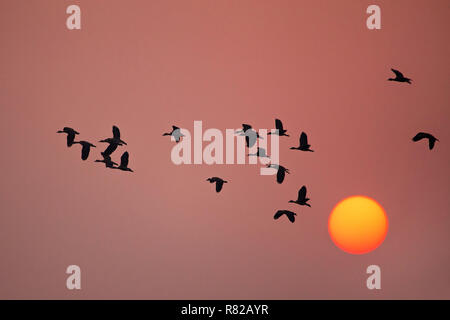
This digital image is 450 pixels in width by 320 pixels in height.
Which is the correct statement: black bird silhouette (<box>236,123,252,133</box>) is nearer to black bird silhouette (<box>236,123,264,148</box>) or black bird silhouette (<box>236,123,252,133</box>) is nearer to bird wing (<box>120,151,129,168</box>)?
black bird silhouette (<box>236,123,264,148</box>)

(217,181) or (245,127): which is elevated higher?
(245,127)

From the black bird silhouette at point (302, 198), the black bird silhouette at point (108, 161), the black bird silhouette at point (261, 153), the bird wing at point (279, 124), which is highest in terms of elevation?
the bird wing at point (279, 124)

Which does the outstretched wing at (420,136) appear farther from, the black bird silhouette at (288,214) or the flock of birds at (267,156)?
the black bird silhouette at (288,214)

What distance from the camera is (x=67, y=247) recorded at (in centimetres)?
331

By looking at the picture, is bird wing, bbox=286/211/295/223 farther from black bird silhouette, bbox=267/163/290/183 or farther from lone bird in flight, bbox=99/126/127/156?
lone bird in flight, bbox=99/126/127/156

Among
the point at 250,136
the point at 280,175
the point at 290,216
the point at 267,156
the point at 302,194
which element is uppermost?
the point at 250,136

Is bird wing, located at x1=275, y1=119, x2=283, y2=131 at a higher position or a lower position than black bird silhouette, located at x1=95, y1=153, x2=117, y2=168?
higher

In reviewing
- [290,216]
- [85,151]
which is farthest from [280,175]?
[85,151]

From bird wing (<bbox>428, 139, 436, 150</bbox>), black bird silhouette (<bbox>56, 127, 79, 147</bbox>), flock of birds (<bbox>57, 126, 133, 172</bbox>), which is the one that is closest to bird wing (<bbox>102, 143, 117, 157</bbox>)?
flock of birds (<bbox>57, 126, 133, 172</bbox>)

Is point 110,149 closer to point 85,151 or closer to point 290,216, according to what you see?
point 85,151

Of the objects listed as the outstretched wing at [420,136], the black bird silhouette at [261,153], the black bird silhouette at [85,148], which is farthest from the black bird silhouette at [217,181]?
the outstretched wing at [420,136]

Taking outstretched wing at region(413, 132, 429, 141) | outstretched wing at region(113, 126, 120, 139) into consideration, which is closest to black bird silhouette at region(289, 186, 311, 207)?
outstretched wing at region(413, 132, 429, 141)

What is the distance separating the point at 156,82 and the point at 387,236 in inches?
60.5

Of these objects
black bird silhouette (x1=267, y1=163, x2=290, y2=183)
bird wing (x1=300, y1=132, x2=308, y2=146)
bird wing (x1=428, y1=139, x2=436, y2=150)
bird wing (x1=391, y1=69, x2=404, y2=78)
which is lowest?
black bird silhouette (x1=267, y1=163, x2=290, y2=183)
